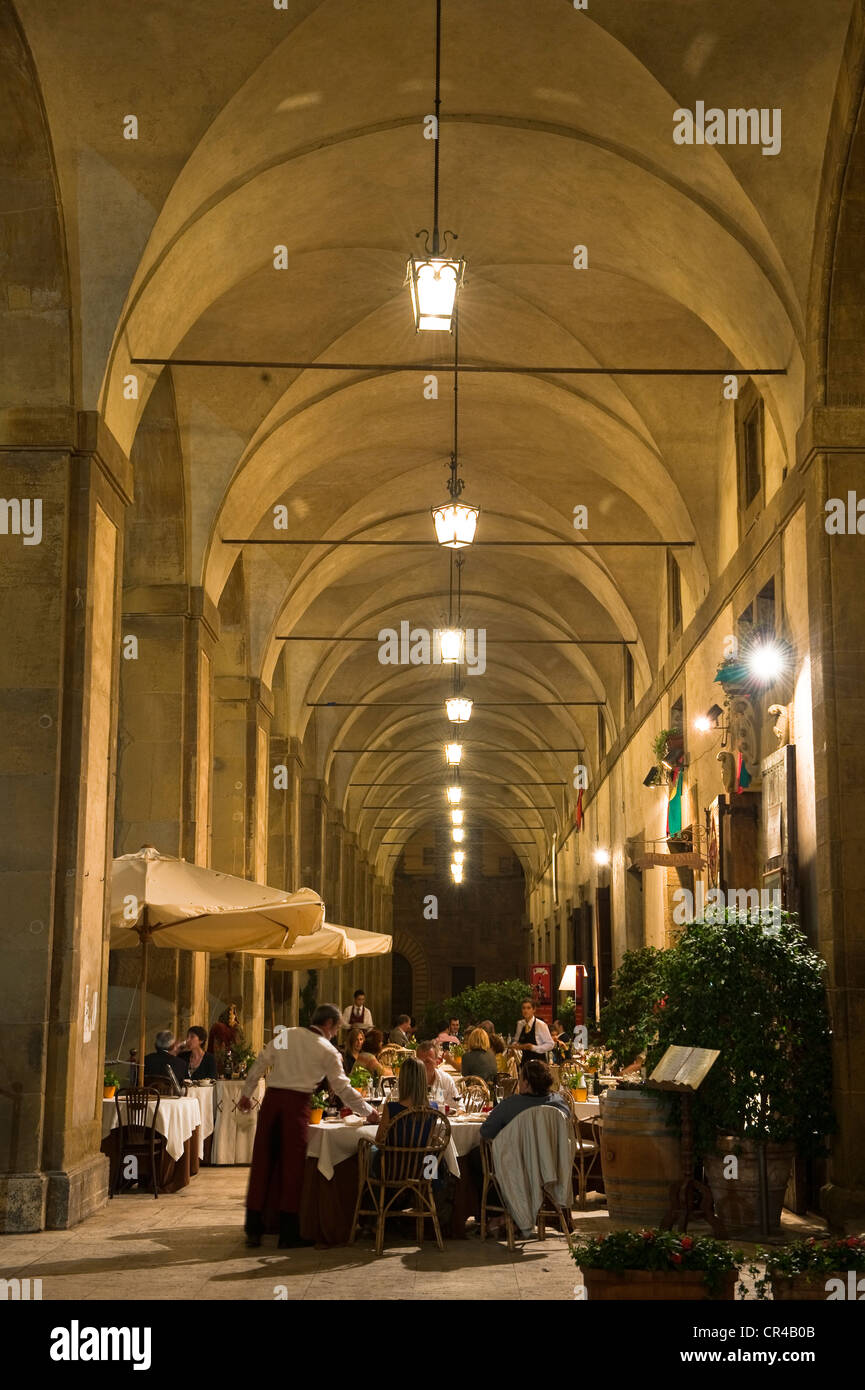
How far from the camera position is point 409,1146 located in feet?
26.7

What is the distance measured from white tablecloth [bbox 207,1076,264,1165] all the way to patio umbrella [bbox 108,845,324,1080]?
1821mm

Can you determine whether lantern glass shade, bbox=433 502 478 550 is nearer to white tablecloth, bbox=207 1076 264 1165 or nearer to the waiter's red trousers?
the waiter's red trousers

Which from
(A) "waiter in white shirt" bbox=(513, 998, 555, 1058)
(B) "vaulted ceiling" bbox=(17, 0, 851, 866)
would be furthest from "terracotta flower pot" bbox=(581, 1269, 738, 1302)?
(A) "waiter in white shirt" bbox=(513, 998, 555, 1058)

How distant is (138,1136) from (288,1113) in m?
2.74

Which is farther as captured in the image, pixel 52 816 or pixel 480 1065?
pixel 480 1065

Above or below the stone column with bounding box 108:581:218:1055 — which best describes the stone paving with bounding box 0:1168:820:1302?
below

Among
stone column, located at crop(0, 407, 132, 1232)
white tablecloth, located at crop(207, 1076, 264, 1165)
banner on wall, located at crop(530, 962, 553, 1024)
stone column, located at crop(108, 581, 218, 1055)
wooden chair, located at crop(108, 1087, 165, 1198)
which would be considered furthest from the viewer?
banner on wall, located at crop(530, 962, 553, 1024)

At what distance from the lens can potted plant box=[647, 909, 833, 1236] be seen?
27.4ft

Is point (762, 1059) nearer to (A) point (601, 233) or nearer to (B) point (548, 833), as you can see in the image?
(A) point (601, 233)

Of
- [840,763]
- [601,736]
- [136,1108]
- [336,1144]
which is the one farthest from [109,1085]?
[601,736]

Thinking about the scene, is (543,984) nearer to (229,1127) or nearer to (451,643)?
(451,643)
